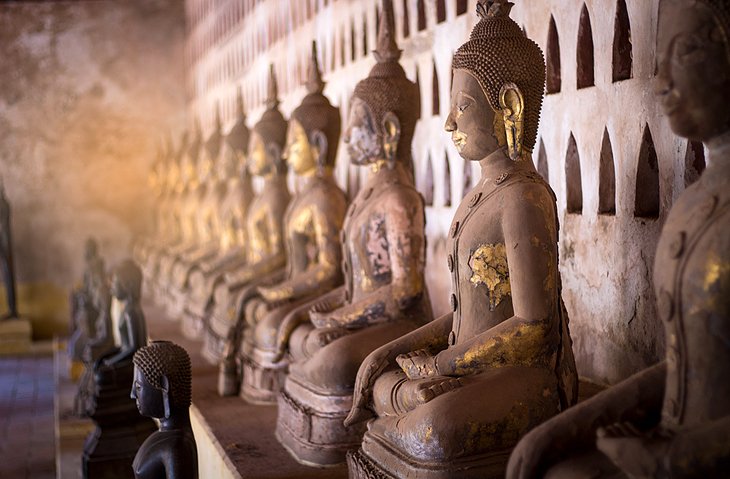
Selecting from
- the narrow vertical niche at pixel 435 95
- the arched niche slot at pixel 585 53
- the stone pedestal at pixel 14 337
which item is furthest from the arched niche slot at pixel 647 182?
the stone pedestal at pixel 14 337

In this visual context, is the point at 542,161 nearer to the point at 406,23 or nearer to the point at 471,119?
the point at 471,119

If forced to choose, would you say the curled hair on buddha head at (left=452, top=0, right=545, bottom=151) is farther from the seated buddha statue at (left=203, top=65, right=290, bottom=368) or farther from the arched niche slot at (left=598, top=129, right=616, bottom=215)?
the seated buddha statue at (left=203, top=65, right=290, bottom=368)

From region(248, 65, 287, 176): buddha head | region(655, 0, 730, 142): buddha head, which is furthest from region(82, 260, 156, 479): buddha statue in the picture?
region(655, 0, 730, 142): buddha head

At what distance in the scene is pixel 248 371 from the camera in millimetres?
6277

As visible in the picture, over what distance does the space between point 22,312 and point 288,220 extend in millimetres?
10478

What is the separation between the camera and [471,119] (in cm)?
391

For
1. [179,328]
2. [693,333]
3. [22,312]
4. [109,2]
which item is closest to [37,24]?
[109,2]

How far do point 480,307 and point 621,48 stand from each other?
4.91 ft

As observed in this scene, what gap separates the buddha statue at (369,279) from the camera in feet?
15.8

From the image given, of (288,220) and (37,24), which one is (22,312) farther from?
(288,220)

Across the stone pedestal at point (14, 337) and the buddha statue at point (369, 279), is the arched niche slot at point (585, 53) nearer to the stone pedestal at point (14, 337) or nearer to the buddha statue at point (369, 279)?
the buddha statue at point (369, 279)

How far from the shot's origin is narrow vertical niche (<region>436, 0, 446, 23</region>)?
6391 mm

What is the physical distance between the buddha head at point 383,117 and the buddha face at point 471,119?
4.02 feet

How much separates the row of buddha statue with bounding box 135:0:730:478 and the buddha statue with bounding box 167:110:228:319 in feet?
8.18
